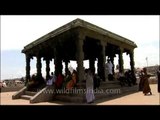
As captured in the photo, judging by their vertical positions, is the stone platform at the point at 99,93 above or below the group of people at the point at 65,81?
below

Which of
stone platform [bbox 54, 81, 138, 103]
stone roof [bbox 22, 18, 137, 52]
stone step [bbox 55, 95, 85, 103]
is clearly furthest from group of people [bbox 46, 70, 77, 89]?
stone roof [bbox 22, 18, 137, 52]

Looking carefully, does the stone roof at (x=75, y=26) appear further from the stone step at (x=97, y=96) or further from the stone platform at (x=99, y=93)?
the stone step at (x=97, y=96)

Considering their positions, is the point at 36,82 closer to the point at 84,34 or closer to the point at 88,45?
the point at 88,45

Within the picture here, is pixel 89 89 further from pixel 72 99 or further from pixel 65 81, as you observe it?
pixel 65 81

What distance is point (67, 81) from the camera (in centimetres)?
1296

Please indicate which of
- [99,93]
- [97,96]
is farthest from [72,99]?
[99,93]

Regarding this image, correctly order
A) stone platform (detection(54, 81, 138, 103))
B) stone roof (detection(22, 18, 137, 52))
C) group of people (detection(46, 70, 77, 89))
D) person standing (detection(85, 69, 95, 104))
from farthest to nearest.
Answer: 1. stone roof (detection(22, 18, 137, 52))
2. group of people (detection(46, 70, 77, 89))
3. stone platform (detection(54, 81, 138, 103))
4. person standing (detection(85, 69, 95, 104))

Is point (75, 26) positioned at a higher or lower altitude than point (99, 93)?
higher

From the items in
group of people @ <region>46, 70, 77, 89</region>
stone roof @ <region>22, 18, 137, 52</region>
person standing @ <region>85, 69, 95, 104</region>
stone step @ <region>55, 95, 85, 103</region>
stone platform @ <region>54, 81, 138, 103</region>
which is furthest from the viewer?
stone roof @ <region>22, 18, 137, 52</region>

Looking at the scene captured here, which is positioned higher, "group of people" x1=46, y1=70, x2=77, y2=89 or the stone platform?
"group of people" x1=46, y1=70, x2=77, y2=89

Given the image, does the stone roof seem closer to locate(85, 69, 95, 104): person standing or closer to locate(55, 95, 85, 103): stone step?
locate(85, 69, 95, 104): person standing

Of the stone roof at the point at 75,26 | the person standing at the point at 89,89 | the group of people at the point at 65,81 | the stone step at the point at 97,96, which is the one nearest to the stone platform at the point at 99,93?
the stone step at the point at 97,96

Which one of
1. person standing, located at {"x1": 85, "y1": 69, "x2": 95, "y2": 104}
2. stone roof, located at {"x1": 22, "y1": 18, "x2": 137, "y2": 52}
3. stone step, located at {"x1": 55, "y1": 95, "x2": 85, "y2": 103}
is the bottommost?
stone step, located at {"x1": 55, "y1": 95, "x2": 85, "y2": 103}
